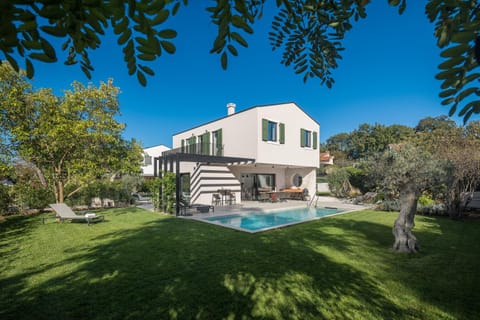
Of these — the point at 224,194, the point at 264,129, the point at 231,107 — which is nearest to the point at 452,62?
the point at 264,129

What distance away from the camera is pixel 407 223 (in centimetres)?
615

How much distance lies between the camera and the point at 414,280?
13.9 feet

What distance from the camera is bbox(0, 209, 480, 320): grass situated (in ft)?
10.7

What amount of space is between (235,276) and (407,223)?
4993 millimetres

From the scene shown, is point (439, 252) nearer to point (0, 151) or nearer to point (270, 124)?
point (270, 124)

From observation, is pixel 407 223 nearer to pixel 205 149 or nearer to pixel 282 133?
pixel 282 133

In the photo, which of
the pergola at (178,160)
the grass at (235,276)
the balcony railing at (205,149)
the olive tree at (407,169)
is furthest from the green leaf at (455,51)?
the balcony railing at (205,149)

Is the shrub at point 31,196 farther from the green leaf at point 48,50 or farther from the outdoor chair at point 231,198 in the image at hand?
the green leaf at point 48,50

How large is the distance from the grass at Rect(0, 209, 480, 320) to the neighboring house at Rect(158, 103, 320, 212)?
23.0 feet

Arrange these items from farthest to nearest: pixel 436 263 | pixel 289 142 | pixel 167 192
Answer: pixel 289 142, pixel 167 192, pixel 436 263

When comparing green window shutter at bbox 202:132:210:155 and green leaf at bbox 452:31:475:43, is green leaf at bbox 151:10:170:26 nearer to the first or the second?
green leaf at bbox 452:31:475:43

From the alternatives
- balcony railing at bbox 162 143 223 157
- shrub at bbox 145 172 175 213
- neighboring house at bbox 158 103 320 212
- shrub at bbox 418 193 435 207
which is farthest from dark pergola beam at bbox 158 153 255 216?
shrub at bbox 418 193 435 207

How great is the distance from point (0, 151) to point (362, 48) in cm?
1394

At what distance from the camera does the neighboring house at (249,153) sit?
594 inches
